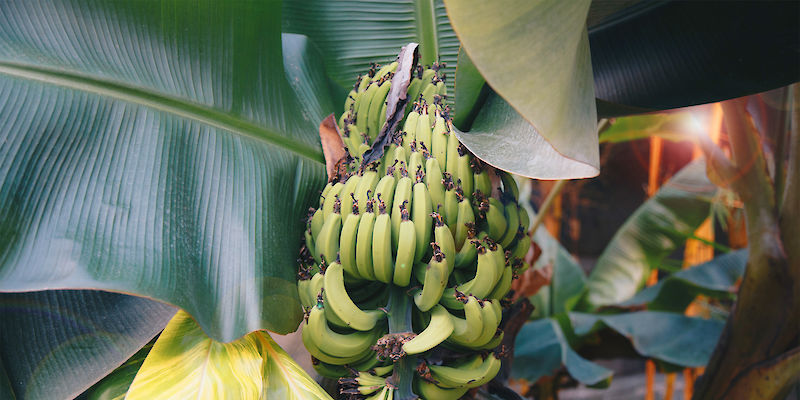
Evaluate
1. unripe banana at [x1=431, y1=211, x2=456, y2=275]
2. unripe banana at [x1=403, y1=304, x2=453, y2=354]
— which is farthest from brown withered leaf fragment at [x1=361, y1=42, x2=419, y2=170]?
unripe banana at [x1=403, y1=304, x2=453, y2=354]

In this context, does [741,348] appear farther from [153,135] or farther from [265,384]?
[153,135]

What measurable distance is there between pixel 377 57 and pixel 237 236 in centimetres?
46

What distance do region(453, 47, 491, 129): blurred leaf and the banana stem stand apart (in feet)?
0.91

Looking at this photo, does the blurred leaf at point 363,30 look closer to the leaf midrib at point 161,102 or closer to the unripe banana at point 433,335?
the leaf midrib at point 161,102

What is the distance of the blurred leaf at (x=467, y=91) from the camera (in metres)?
0.73

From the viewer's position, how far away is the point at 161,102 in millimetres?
724

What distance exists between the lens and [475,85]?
2.45ft

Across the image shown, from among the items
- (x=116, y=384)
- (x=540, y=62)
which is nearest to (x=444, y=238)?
(x=540, y=62)

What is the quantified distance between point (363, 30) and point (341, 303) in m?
0.56

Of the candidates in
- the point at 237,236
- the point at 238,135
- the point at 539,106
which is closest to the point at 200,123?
the point at 238,135

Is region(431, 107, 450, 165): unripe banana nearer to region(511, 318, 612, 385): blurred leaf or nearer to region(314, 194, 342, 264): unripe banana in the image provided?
region(314, 194, 342, 264): unripe banana

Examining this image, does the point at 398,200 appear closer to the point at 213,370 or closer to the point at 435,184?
the point at 435,184

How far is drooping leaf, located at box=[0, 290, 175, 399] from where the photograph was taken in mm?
683

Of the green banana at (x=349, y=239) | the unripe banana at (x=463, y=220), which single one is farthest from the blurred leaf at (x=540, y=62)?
the green banana at (x=349, y=239)
